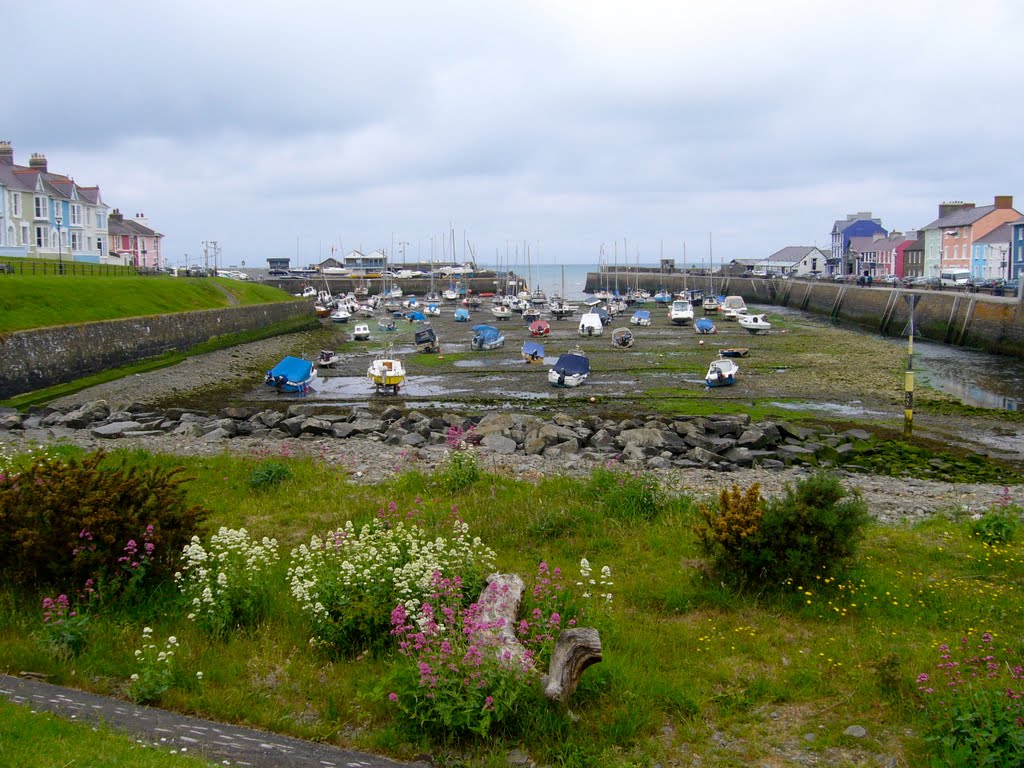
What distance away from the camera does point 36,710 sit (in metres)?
6.23

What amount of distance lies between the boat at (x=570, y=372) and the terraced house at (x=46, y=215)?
44.2m

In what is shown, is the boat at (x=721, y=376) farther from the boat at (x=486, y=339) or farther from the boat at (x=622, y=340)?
the boat at (x=486, y=339)

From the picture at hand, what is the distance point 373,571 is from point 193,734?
238 centimetres

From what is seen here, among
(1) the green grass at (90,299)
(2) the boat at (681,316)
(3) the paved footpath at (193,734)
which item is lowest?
(3) the paved footpath at (193,734)

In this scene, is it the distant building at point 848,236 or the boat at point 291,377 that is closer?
the boat at point 291,377

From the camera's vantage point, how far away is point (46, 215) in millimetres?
69188

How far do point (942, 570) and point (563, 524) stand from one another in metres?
4.88

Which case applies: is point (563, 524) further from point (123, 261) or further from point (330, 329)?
point (123, 261)

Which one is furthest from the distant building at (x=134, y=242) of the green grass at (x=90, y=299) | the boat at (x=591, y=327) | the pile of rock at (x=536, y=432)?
the pile of rock at (x=536, y=432)

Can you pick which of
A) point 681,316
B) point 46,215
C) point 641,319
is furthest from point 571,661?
point 46,215

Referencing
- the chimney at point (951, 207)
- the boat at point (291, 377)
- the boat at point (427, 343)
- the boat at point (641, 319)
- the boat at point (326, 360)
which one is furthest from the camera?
the chimney at point (951, 207)

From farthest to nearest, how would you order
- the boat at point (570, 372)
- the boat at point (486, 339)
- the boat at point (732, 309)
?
the boat at point (732, 309) → the boat at point (486, 339) → the boat at point (570, 372)

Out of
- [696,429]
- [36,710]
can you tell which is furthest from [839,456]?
[36,710]

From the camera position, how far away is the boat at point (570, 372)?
38750 mm
